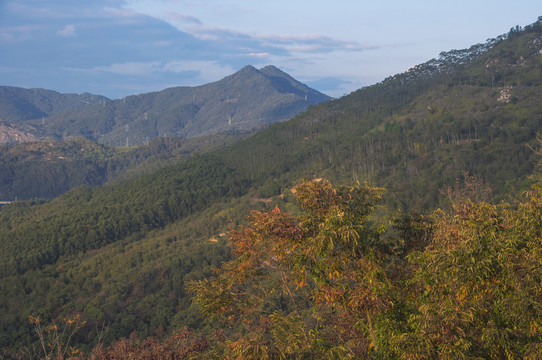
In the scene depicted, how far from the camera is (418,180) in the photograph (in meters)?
74.2

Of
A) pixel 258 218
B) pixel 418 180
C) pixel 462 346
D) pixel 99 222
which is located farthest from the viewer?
pixel 99 222

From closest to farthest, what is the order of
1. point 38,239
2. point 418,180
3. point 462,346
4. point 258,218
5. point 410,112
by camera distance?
point 462,346
point 258,218
point 418,180
point 38,239
point 410,112

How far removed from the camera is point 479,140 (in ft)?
260

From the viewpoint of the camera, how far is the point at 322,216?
9.60 m

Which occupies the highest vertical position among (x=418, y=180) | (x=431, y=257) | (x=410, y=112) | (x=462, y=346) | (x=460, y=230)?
(x=410, y=112)

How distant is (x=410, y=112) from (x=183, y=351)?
110395 mm

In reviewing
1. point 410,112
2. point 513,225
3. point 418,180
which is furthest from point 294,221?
point 410,112

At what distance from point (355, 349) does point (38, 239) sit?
90669mm

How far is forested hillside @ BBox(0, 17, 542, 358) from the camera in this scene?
9.34m

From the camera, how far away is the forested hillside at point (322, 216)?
30.7 feet

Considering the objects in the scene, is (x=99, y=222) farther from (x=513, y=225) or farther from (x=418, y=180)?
(x=513, y=225)

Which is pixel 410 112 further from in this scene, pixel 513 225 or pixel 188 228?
pixel 513 225

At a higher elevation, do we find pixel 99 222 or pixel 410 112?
pixel 410 112

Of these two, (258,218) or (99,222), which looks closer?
(258,218)
